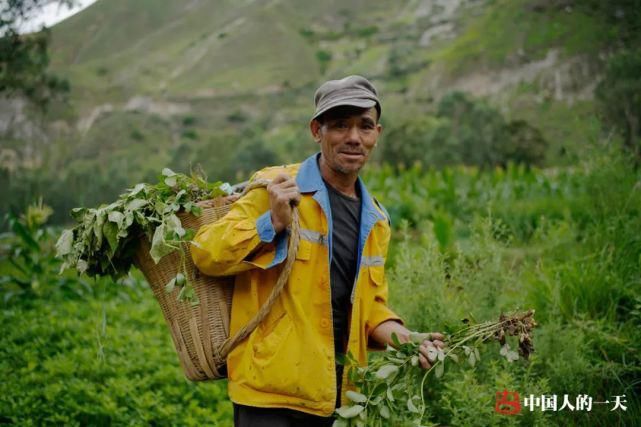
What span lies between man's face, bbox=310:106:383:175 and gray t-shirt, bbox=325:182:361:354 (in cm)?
15

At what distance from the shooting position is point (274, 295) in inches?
88.4

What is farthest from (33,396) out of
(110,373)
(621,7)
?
(621,7)

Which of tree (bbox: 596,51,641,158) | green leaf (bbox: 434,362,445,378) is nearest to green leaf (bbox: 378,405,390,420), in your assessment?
green leaf (bbox: 434,362,445,378)

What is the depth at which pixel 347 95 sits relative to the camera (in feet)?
7.93

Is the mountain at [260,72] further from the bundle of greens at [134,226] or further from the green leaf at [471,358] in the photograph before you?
the bundle of greens at [134,226]

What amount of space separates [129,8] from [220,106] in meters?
61.8

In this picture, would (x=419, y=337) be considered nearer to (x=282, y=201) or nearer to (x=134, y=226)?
(x=282, y=201)

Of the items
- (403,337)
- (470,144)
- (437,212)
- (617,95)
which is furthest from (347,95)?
(470,144)

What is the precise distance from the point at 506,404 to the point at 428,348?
1.09 m

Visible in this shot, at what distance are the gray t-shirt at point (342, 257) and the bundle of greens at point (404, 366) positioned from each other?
7.0 inches

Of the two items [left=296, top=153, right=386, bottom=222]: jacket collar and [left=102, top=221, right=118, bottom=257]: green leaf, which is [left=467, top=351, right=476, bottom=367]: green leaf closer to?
[left=296, top=153, right=386, bottom=222]: jacket collar

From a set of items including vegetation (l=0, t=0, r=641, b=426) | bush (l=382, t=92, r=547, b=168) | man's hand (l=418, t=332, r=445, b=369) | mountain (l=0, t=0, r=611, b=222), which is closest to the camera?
man's hand (l=418, t=332, r=445, b=369)

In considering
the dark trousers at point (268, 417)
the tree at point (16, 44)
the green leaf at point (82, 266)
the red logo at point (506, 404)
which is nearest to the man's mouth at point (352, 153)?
the dark trousers at point (268, 417)

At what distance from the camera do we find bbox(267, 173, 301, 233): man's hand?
219 centimetres
